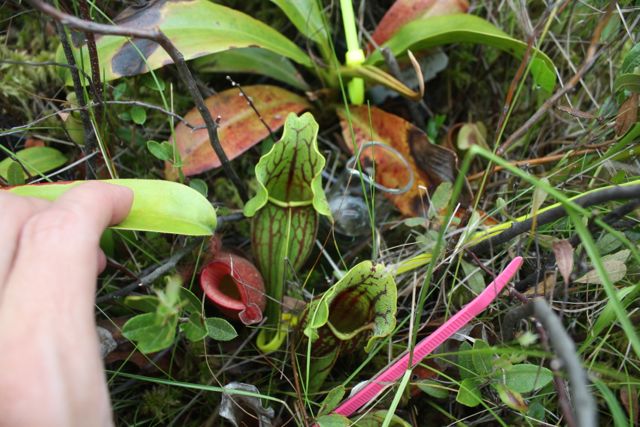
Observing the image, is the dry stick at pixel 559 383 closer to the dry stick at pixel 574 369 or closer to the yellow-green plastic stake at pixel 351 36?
the dry stick at pixel 574 369

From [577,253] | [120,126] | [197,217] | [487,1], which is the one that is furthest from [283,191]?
[487,1]

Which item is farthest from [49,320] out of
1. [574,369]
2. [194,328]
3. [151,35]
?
[574,369]

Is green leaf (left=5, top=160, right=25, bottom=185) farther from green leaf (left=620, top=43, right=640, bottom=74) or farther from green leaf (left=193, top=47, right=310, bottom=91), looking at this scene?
green leaf (left=620, top=43, right=640, bottom=74)

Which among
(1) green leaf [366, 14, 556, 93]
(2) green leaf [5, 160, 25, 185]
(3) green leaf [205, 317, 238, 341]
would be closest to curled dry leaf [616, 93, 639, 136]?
(1) green leaf [366, 14, 556, 93]

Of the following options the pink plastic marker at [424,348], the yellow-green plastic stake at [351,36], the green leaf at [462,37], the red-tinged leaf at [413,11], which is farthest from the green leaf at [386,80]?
the pink plastic marker at [424,348]

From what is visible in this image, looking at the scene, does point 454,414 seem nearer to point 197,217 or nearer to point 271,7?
point 197,217

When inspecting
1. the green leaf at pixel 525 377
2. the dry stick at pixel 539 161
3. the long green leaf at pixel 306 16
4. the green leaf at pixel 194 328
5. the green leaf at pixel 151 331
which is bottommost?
the green leaf at pixel 525 377
